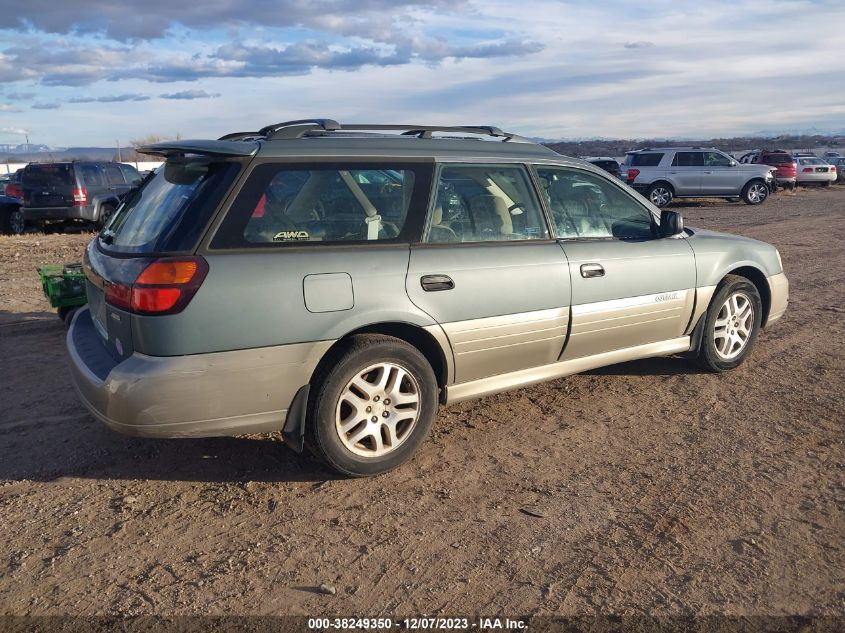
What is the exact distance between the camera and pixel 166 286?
3.46m

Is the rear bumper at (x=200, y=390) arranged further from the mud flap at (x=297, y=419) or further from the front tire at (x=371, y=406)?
the front tire at (x=371, y=406)

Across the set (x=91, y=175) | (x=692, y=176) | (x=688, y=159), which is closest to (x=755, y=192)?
(x=692, y=176)

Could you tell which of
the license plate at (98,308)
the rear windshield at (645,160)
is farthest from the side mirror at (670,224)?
the rear windshield at (645,160)

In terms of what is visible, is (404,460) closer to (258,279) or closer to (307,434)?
(307,434)

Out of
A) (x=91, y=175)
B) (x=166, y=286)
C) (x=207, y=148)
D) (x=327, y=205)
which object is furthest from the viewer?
(x=91, y=175)

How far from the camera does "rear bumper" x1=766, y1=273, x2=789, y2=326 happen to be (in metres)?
5.94

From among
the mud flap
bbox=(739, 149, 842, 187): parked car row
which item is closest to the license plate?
the mud flap

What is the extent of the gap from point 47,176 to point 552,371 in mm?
15548

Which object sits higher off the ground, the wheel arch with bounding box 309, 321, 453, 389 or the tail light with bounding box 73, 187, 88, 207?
the wheel arch with bounding box 309, 321, 453, 389

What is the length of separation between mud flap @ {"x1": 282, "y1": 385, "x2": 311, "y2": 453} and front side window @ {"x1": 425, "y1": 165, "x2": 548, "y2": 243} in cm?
112

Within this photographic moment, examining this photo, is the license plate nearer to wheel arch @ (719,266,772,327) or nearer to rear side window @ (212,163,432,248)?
rear side window @ (212,163,432,248)

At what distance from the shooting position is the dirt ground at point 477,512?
3039 mm

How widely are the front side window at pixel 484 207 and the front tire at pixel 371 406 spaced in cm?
73

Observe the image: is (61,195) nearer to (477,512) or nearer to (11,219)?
(11,219)
